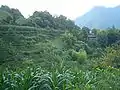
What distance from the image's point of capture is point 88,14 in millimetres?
144625

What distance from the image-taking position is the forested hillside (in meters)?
9.04

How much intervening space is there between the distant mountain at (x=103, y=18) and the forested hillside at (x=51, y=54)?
68.8 meters

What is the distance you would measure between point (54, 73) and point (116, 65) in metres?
11.1

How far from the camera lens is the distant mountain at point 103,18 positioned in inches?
4166

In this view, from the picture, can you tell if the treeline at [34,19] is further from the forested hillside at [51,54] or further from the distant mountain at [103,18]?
the distant mountain at [103,18]

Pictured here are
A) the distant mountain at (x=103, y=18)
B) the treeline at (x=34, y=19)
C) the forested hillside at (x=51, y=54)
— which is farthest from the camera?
the distant mountain at (x=103, y=18)

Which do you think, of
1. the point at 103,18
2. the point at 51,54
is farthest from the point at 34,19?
the point at 103,18

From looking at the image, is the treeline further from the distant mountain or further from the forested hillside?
the distant mountain

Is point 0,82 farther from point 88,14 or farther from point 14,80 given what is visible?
point 88,14

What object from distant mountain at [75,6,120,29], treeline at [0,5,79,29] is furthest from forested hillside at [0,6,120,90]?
distant mountain at [75,6,120,29]

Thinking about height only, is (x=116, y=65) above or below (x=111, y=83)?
below

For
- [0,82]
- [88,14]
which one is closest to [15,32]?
[0,82]

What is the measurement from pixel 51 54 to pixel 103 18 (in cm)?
9776

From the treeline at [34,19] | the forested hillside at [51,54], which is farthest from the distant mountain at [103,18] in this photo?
the forested hillside at [51,54]
